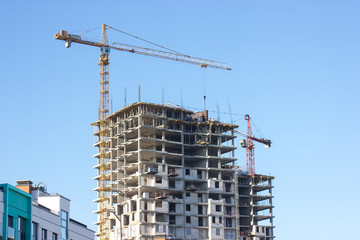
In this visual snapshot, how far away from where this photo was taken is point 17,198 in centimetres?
9588

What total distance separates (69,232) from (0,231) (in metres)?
23.7

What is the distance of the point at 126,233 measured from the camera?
654 feet

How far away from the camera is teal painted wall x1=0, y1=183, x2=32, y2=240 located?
9209cm

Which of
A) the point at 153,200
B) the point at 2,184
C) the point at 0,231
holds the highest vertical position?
the point at 153,200

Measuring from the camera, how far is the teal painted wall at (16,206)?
92088mm

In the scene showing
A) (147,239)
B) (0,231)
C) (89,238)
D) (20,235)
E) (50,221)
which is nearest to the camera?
(0,231)

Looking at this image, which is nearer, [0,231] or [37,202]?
[0,231]

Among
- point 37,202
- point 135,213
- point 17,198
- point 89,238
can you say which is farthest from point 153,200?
point 17,198

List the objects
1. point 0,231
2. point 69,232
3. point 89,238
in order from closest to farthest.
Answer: point 0,231, point 69,232, point 89,238

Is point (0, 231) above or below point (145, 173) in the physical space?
below

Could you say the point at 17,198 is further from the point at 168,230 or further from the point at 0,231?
the point at 168,230

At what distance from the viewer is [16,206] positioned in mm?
95312

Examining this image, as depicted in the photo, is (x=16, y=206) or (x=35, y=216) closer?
(x=16, y=206)

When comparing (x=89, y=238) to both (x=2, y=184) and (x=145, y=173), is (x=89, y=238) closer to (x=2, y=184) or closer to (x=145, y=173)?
(x=2, y=184)
